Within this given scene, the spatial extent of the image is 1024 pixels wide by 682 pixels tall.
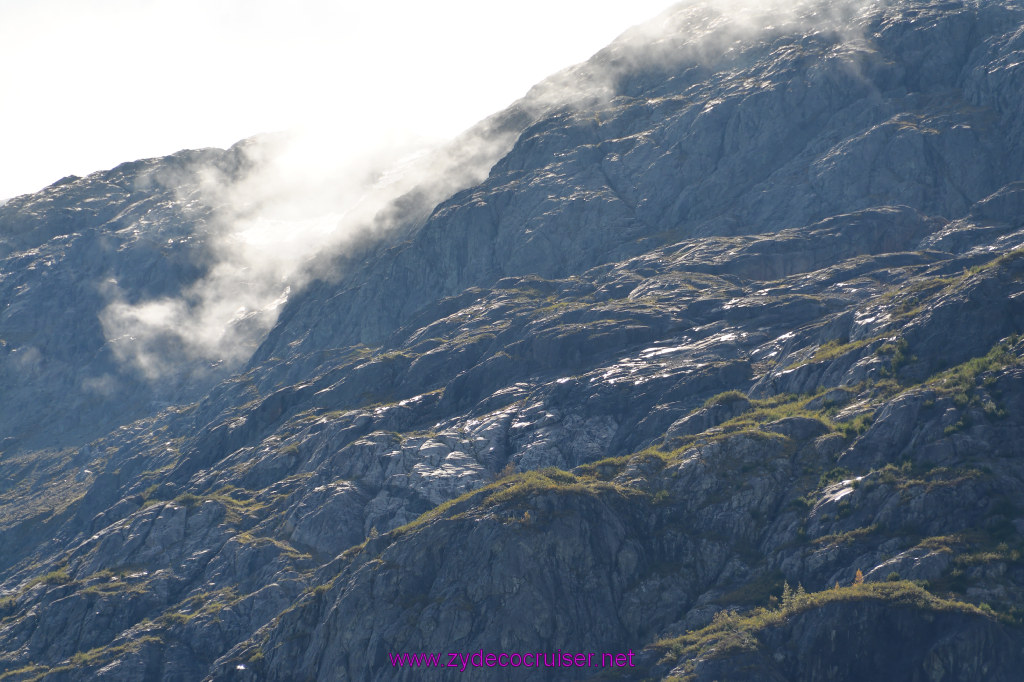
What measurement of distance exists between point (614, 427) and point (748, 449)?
143ft

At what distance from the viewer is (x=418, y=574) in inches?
5541

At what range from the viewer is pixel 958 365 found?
14750 centimetres

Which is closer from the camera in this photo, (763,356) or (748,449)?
(748,449)

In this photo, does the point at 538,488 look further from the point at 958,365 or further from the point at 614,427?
the point at 958,365

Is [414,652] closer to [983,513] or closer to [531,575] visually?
[531,575]

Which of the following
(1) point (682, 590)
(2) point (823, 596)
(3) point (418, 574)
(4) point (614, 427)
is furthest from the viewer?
(4) point (614, 427)

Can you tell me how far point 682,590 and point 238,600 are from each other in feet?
246

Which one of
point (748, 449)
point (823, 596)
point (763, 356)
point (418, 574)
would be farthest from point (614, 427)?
point (823, 596)

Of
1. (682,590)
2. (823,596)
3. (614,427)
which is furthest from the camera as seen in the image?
(614,427)

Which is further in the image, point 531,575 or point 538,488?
point 538,488

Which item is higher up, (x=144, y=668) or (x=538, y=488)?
(x=538, y=488)

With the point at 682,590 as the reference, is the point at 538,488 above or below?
above

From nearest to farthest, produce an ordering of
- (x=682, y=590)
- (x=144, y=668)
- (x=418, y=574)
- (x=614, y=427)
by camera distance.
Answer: (x=682, y=590) < (x=418, y=574) < (x=144, y=668) < (x=614, y=427)

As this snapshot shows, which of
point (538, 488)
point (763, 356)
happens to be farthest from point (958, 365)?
point (538, 488)
